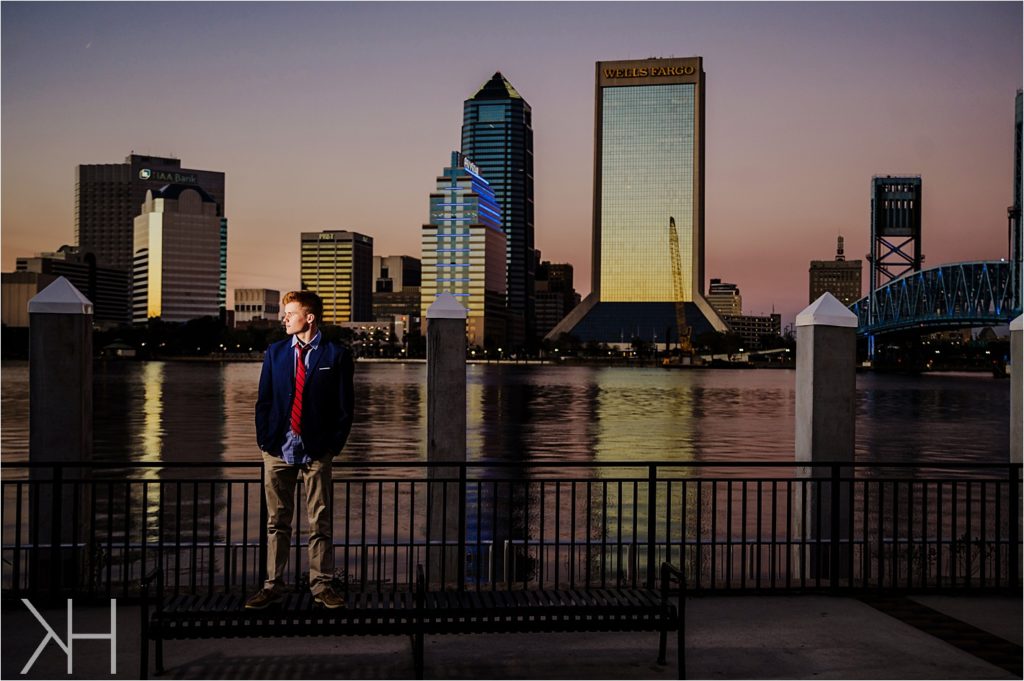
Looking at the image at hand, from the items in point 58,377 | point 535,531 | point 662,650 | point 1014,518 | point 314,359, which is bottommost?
point 535,531

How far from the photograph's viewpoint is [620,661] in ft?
22.1

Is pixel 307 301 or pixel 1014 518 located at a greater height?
pixel 307 301

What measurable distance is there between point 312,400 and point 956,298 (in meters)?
187

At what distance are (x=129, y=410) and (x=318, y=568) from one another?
50.8 meters

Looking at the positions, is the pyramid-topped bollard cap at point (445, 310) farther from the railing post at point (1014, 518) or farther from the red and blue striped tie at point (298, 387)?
the railing post at point (1014, 518)

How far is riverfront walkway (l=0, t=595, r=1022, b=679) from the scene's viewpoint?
652cm

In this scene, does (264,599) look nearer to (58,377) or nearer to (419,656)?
(419,656)

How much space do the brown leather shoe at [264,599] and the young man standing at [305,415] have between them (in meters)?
0.25

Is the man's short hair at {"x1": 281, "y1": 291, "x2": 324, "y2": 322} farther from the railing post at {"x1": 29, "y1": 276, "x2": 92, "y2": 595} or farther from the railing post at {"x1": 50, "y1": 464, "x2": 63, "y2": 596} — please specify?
the railing post at {"x1": 29, "y1": 276, "x2": 92, "y2": 595}

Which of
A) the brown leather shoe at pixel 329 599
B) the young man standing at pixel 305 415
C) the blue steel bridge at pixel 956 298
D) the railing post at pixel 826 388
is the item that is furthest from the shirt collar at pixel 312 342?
the blue steel bridge at pixel 956 298

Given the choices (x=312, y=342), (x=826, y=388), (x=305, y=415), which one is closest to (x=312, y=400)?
(x=305, y=415)

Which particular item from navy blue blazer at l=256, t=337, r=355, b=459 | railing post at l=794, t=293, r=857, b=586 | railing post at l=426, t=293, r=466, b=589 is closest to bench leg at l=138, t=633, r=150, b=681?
navy blue blazer at l=256, t=337, r=355, b=459

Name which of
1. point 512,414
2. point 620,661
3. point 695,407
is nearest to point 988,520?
point 620,661

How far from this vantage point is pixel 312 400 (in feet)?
23.1
